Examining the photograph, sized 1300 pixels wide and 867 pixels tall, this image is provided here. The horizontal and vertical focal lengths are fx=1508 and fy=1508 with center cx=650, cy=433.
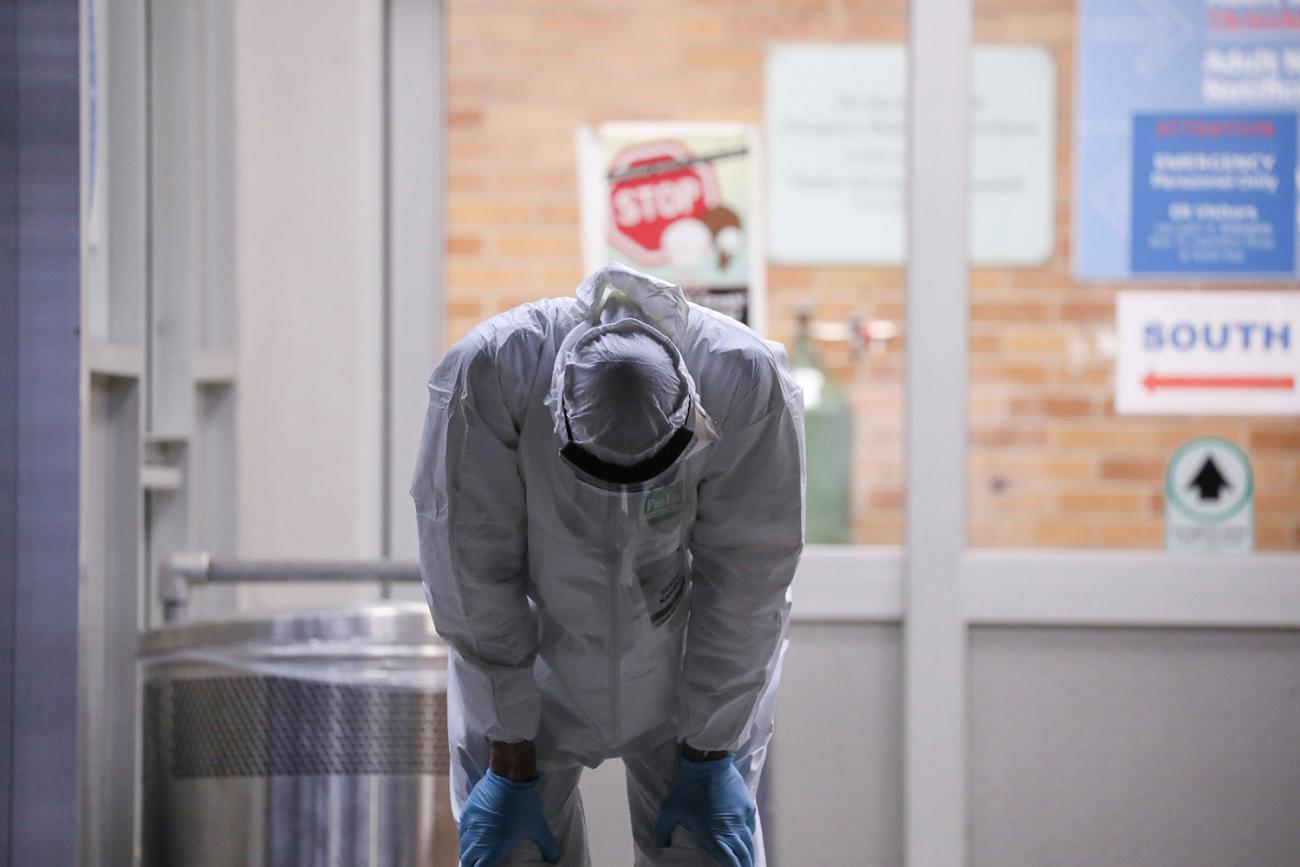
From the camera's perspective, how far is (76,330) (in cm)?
199

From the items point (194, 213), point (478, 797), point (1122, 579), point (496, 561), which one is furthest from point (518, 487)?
point (1122, 579)

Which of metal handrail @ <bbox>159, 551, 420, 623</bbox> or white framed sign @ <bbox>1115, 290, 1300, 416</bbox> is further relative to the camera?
white framed sign @ <bbox>1115, 290, 1300, 416</bbox>

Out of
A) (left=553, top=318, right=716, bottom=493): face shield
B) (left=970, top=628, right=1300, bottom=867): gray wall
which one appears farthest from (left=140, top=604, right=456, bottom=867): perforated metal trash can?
(left=970, top=628, right=1300, bottom=867): gray wall

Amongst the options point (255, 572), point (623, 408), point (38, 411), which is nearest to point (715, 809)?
point (623, 408)

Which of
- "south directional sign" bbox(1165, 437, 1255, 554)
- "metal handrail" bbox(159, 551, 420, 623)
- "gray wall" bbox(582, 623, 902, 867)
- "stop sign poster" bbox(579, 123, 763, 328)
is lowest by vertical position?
"gray wall" bbox(582, 623, 902, 867)

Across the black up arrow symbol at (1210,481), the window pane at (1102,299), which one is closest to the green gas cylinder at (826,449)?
the window pane at (1102,299)

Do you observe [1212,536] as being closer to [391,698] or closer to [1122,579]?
[1122,579]

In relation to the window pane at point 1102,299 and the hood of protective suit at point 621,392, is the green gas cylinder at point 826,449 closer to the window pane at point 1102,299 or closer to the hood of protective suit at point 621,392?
the window pane at point 1102,299

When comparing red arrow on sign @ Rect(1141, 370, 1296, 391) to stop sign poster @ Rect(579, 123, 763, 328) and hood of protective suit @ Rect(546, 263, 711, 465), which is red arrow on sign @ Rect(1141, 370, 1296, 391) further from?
hood of protective suit @ Rect(546, 263, 711, 465)

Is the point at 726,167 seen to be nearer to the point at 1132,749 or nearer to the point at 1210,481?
the point at 1210,481

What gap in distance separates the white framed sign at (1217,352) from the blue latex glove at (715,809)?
149 centimetres

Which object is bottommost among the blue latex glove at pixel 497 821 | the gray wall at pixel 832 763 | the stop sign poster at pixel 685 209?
the gray wall at pixel 832 763

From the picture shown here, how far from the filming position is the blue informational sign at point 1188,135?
2752 millimetres

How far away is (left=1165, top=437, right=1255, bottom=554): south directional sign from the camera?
9.03ft
